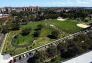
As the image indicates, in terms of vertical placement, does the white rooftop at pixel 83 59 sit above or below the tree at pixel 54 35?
below

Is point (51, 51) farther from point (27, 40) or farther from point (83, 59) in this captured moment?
point (27, 40)

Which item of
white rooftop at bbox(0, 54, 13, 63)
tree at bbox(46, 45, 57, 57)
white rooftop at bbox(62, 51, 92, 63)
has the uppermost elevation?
tree at bbox(46, 45, 57, 57)

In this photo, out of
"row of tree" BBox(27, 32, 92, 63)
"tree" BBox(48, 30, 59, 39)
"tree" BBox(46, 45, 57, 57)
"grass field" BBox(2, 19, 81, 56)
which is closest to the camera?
"row of tree" BBox(27, 32, 92, 63)

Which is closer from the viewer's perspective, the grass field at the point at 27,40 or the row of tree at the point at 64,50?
the row of tree at the point at 64,50

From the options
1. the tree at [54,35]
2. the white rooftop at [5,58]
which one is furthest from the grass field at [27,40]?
the white rooftop at [5,58]

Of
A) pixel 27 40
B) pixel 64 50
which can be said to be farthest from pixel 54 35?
pixel 64 50

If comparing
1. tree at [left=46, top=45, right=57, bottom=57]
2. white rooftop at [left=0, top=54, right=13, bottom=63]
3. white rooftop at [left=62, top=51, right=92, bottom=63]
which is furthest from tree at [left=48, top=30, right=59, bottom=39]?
white rooftop at [left=0, top=54, right=13, bottom=63]

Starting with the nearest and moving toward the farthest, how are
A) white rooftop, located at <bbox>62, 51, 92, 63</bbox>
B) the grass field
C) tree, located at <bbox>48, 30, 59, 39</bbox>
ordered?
white rooftop, located at <bbox>62, 51, 92, 63</bbox>, the grass field, tree, located at <bbox>48, 30, 59, 39</bbox>

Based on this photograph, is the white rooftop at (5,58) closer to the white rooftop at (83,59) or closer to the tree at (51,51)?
the tree at (51,51)

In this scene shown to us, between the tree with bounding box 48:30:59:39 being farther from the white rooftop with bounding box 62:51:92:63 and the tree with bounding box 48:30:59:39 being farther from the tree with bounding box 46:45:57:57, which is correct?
the white rooftop with bounding box 62:51:92:63

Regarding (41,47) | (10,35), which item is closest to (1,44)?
(10,35)

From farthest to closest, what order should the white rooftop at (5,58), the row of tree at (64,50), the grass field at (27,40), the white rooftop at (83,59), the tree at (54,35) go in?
the tree at (54,35), the grass field at (27,40), the white rooftop at (5,58), the row of tree at (64,50), the white rooftop at (83,59)

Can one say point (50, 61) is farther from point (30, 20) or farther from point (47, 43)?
point (30, 20)
